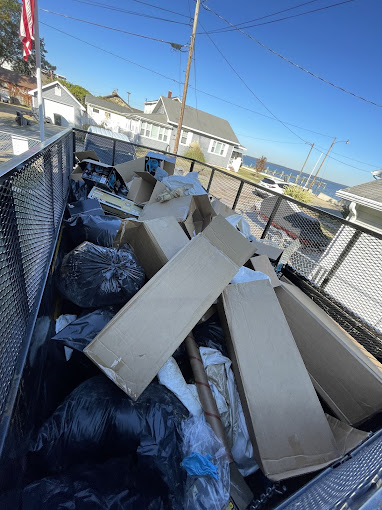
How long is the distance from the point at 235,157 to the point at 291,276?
2737 centimetres

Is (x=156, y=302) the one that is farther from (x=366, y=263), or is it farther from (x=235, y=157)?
(x=235, y=157)

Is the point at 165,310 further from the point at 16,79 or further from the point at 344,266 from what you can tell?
the point at 16,79

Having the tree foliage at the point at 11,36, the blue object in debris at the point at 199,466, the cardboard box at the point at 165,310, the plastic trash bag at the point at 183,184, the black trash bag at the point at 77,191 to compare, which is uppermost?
the tree foliage at the point at 11,36

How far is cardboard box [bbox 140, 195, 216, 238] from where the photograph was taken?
2323 millimetres

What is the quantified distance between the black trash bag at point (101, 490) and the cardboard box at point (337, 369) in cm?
117

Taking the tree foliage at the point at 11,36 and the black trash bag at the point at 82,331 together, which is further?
the tree foliage at the point at 11,36

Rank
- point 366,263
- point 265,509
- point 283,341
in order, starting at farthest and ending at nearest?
point 366,263 < point 283,341 < point 265,509

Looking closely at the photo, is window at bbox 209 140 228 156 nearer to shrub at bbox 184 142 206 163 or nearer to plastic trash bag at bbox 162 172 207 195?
shrub at bbox 184 142 206 163

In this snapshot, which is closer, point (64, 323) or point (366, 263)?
point (64, 323)

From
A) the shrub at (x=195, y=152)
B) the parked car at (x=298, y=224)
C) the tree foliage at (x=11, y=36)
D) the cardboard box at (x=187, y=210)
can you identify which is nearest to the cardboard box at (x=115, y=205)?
the cardboard box at (x=187, y=210)

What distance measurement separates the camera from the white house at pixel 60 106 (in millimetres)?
20906

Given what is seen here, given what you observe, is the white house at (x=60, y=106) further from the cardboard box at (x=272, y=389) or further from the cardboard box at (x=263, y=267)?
the cardboard box at (x=272, y=389)

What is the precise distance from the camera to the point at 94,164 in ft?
11.3

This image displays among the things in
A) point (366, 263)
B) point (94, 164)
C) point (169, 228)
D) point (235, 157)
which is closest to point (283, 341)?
point (169, 228)
